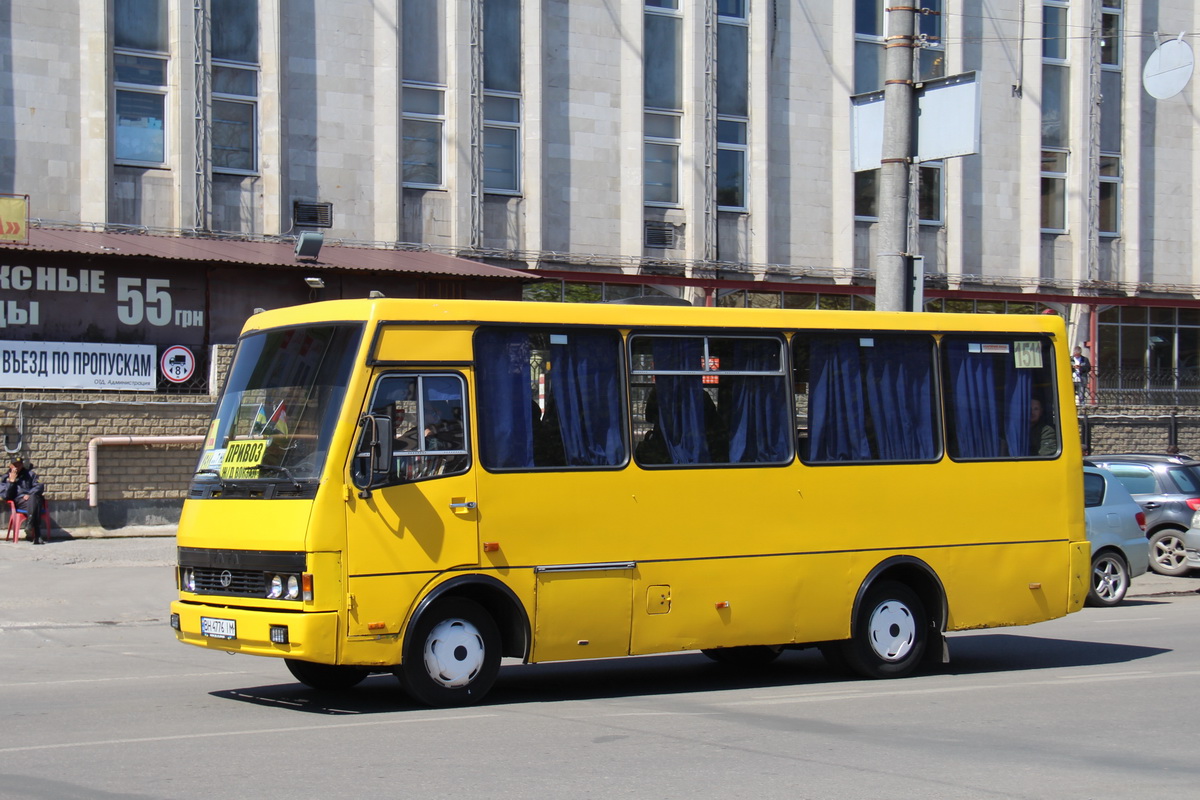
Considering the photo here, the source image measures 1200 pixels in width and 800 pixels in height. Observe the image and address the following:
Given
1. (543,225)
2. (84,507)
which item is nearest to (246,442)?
(84,507)

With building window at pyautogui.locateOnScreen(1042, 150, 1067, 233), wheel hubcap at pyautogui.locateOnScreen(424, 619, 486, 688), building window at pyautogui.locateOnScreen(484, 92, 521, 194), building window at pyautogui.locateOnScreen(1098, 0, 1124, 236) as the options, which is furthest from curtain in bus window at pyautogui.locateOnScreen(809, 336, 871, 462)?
building window at pyautogui.locateOnScreen(1098, 0, 1124, 236)

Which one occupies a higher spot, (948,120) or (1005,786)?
(948,120)

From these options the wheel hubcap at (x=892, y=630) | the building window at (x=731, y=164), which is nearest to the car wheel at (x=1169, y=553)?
the wheel hubcap at (x=892, y=630)

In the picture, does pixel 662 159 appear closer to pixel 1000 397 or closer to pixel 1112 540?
pixel 1112 540

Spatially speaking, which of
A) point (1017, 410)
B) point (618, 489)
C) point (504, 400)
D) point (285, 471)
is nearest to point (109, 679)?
point (285, 471)

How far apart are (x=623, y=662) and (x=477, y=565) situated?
3625 mm

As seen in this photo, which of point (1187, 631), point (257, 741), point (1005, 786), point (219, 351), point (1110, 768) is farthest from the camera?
point (219, 351)

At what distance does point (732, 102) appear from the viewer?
105ft

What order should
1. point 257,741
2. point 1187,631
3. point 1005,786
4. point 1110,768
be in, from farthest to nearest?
point 1187,631, point 257,741, point 1110,768, point 1005,786

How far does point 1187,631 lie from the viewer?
15211mm

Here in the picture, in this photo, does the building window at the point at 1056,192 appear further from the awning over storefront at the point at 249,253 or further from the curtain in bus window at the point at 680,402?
the curtain in bus window at the point at 680,402

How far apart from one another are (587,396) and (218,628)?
2996 millimetres

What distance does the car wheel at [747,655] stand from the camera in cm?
1238

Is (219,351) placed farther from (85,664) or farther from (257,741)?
(257,741)
